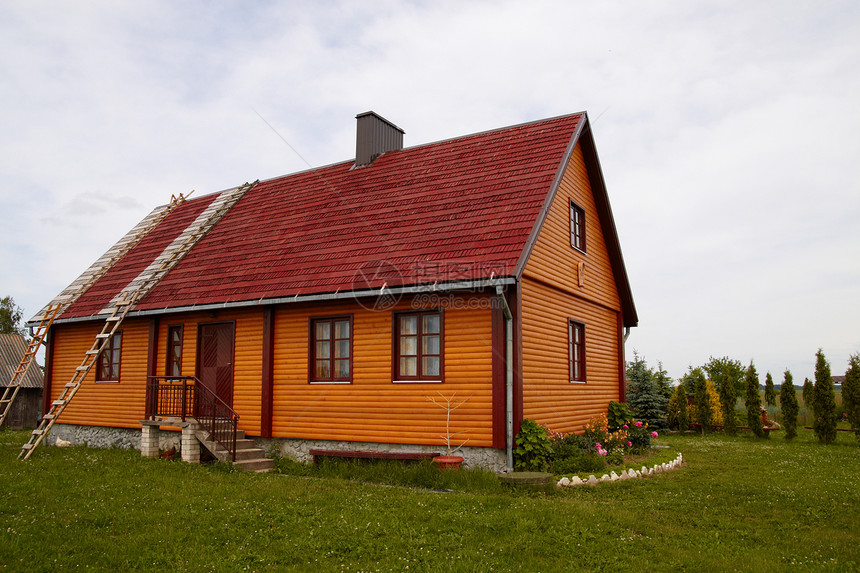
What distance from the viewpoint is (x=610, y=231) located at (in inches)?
652

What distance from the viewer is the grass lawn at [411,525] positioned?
6.59 metres

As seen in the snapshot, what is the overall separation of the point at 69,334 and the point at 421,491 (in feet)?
42.8

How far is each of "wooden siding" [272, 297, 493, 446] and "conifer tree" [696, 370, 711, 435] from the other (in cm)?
1397

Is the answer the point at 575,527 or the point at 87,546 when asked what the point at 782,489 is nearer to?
the point at 575,527

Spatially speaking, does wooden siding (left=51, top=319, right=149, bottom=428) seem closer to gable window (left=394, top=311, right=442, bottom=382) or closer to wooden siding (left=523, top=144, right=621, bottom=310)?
gable window (left=394, top=311, right=442, bottom=382)

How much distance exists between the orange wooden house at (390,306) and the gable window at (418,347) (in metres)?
0.03

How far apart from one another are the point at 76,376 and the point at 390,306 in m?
8.70

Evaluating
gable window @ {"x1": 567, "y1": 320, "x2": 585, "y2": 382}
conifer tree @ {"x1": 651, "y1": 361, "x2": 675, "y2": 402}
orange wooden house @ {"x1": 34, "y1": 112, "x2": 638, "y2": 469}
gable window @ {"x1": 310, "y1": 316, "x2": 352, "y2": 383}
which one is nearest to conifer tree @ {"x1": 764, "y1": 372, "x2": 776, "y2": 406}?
conifer tree @ {"x1": 651, "y1": 361, "x2": 675, "y2": 402}

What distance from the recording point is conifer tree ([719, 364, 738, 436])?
21009 mm

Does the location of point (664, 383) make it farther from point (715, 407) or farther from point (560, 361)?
point (560, 361)

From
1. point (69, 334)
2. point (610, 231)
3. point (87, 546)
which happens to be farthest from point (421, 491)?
point (69, 334)

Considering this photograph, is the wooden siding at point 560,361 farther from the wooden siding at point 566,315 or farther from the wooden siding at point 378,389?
the wooden siding at point 378,389

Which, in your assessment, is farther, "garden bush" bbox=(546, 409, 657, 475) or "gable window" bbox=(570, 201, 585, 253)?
"gable window" bbox=(570, 201, 585, 253)

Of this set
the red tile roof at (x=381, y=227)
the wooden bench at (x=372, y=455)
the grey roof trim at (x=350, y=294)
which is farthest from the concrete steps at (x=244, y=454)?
the red tile roof at (x=381, y=227)
